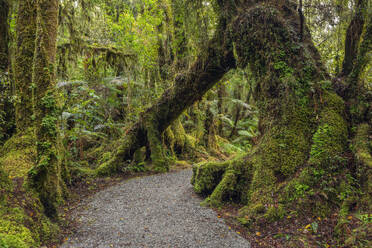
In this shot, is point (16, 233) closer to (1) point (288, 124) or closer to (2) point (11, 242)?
(2) point (11, 242)

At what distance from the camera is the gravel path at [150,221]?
14.5 feet

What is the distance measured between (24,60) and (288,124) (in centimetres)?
784

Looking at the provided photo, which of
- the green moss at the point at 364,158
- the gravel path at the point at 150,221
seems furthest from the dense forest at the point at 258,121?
the gravel path at the point at 150,221

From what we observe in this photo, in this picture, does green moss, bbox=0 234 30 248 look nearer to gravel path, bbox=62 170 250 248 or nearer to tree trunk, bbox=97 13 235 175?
gravel path, bbox=62 170 250 248

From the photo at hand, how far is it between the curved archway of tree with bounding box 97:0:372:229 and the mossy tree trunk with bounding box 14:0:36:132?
566 centimetres

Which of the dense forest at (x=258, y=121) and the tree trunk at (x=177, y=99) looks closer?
the dense forest at (x=258, y=121)

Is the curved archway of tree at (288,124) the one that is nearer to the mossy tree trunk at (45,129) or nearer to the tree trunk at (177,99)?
the tree trunk at (177,99)

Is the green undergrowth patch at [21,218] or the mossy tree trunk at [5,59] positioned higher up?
the mossy tree trunk at [5,59]

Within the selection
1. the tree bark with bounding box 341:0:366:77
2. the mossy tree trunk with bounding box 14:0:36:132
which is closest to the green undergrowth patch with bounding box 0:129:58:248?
the mossy tree trunk with bounding box 14:0:36:132

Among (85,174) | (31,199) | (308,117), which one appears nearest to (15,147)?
(85,174)

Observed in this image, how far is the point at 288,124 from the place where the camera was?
577 centimetres

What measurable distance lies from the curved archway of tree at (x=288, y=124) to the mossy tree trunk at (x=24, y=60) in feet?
18.6

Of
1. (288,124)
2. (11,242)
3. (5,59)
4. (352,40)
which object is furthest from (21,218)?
(352,40)

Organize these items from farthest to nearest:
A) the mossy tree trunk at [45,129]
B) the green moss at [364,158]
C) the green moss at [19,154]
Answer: the green moss at [19,154] → the mossy tree trunk at [45,129] → the green moss at [364,158]
